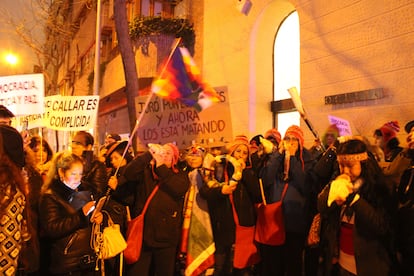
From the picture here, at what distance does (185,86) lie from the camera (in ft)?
17.4

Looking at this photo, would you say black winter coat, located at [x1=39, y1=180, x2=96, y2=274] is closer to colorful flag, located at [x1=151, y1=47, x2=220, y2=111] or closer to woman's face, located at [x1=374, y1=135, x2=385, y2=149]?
colorful flag, located at [x1=151, y1=47, x2=220, y2=111]

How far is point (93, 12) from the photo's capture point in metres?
22.8

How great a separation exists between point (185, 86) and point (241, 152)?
1.12 metres

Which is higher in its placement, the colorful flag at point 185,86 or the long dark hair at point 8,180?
the colorful flag at point 185,86

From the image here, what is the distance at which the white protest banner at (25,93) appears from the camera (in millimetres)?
6344

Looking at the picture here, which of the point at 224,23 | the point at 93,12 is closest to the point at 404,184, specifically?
the point at 224,23

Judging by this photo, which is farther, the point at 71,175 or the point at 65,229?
the point at 71,175

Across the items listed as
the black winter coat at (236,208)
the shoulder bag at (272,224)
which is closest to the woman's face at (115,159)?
the black winter coat at (236,208)

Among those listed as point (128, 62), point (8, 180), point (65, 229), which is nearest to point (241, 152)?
point (65, 229)

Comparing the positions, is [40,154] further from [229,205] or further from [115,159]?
[229,205]

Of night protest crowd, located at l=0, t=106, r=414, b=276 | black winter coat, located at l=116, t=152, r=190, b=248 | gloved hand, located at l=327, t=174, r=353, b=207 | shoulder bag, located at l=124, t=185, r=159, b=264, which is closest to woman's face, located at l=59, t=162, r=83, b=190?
night protest crowd, located at l=0, t=106, r=414, b=276

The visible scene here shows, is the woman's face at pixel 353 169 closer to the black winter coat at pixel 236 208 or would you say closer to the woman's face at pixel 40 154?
the black winter coat at pixel 236 208

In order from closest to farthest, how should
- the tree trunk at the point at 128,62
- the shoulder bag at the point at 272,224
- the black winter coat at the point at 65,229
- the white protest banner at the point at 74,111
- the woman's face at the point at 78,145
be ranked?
the black winter coat at the point at 65,229, the shoulder bag at the point at 272,224, the woman's face at the point at 78,145, the white protest banner at the point at 74,111, the tree trunk at the point at 128,62

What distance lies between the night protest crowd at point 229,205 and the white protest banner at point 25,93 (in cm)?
109
